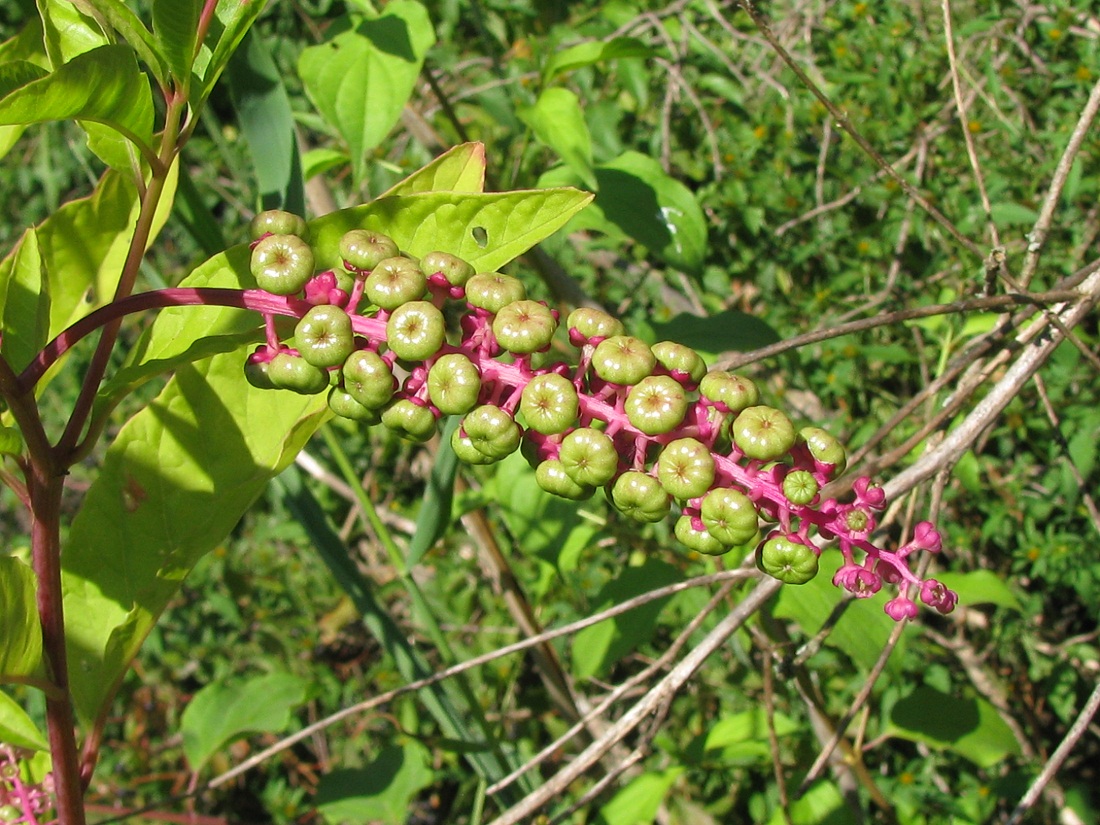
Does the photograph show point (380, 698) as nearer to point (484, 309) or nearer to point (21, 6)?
point (484, 309)

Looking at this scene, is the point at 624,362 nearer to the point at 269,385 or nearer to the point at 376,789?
the point at 269,385

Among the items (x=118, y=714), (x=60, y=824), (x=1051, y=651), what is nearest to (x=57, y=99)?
(x=60, y=824)

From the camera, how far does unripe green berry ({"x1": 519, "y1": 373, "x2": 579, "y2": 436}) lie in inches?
32.3

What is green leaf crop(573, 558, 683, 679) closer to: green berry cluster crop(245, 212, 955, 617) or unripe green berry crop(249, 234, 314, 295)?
green berry cluster crop(245, 212, 955, 617)

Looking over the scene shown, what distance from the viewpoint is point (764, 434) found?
81 centimetres

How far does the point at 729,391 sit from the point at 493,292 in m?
0.23

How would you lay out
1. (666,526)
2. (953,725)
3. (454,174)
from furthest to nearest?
1. (666,526)
2. (953,725)
3. (454,174)

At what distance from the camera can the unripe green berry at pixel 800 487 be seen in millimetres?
808

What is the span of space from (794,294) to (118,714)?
3179 millimetres

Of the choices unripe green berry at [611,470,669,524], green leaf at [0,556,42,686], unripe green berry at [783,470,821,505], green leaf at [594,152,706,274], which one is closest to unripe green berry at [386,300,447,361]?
unripe green berry at [611,470,669,524]

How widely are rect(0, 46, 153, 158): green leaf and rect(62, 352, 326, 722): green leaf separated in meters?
0.34

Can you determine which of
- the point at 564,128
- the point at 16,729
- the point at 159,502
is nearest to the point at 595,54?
the point at 564,128

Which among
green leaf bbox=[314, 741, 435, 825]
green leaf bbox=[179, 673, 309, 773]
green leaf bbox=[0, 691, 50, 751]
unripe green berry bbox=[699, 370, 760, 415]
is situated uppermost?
unripe green berry bbox=[699, 370, 760, 415]

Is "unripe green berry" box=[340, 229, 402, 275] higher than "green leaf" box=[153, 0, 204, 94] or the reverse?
the reverse
